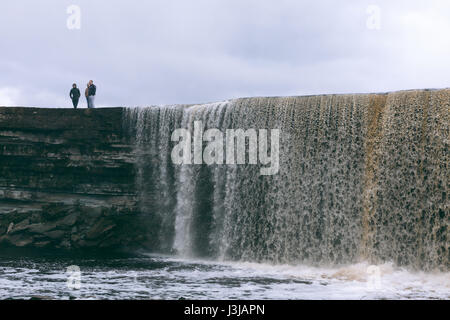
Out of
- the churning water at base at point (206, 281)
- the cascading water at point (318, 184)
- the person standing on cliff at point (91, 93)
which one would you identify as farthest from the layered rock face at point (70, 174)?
the churning water at base at point (206, 281)

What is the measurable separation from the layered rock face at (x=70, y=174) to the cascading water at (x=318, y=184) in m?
1.35

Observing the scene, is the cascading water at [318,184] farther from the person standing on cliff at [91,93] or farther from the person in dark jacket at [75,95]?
the person in dark jacket at [75,95]

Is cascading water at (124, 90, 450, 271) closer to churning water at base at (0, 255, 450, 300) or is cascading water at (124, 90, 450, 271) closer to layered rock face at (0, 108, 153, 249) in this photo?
churning water at base at (0, 255, 450, 300)

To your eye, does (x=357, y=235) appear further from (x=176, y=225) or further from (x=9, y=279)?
(x=9, y=279)

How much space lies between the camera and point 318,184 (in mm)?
24953

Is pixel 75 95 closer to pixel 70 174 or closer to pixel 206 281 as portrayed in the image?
pixel 70 174

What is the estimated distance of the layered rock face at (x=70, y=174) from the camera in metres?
30.0

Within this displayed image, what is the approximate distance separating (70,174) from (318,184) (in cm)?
1284

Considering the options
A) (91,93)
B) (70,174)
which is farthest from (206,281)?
(91,93)

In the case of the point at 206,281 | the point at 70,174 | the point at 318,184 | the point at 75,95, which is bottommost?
the point at 206,281

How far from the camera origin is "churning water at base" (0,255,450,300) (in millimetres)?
17703

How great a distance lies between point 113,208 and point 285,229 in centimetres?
933

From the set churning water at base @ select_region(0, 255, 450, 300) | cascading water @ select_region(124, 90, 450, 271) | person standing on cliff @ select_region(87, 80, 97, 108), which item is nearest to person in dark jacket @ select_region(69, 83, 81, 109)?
person standing on cliff @ select_region(87, 80, 97, 108)
